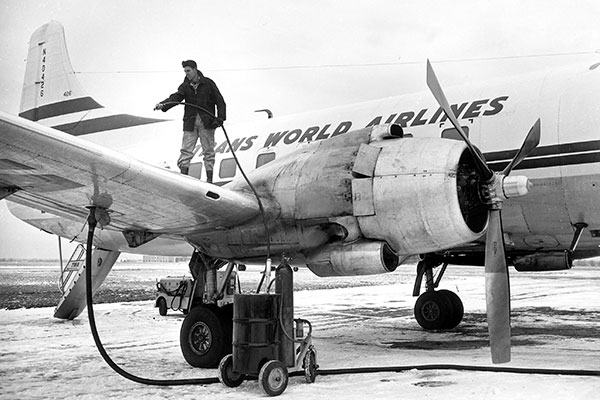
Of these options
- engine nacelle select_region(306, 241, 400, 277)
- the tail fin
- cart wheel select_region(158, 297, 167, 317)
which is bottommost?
cart wheel select_region(158, 297, 167, 317)

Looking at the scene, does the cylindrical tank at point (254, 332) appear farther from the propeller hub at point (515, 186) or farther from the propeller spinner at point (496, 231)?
the propeller hub at point (515, 186)

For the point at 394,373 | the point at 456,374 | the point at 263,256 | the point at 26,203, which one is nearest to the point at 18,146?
the point at 26,203

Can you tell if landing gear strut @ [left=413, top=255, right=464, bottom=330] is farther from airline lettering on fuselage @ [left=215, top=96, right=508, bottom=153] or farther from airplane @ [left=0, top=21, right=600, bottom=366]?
airline lettering on fuselage @ [left=215, top=96, right=508, bottom=153]

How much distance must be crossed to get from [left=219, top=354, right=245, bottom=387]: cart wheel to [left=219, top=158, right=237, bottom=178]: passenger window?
15.2 feet

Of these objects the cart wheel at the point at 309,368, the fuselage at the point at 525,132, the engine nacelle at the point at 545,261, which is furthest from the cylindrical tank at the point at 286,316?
the engine nacelle at the point at 545,261

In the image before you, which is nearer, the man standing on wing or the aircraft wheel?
the man standing on wing

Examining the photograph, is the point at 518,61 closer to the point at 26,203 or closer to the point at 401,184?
the point at 401,184

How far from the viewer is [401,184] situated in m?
6.07

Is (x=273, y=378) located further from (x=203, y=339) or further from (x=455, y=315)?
(x=455, y=315)

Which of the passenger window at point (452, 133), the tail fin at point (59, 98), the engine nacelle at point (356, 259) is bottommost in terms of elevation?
the engine nacelle at point (356, 259)

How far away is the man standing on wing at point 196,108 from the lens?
24.9 ft

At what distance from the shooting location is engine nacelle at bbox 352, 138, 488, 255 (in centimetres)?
595

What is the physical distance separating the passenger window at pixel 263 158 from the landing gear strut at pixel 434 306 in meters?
3.45

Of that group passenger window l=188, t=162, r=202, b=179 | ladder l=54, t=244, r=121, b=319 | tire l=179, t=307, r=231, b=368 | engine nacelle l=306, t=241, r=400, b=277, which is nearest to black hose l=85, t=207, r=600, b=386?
tire l=179, t=307, r=231, b=368
